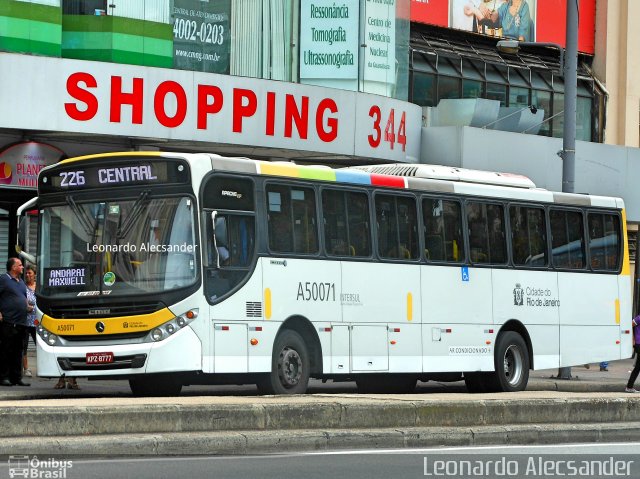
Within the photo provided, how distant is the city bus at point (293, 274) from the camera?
18.9 meters

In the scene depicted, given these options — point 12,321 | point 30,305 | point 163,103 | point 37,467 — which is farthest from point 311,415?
point 163,103

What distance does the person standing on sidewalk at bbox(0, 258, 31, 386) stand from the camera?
2188cm

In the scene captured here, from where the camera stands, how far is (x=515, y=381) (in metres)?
24.4

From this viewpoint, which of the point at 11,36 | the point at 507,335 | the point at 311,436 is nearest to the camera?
the point at 311,436

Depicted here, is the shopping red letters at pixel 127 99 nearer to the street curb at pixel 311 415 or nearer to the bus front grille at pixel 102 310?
the bus front grille at pixel 102 310

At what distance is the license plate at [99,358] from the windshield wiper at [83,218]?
5.01ft

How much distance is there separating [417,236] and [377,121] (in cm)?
1107

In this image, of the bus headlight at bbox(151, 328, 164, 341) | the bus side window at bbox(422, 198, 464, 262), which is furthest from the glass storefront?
the bus headlight at bbox(151, 328, 164, 341)

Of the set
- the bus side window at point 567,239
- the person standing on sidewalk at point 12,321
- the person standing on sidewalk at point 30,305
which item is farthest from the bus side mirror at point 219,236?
the bus side window at point 567,239

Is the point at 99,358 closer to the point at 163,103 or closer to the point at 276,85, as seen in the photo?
the point at 163,103

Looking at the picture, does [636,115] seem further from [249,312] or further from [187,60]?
[249,312]

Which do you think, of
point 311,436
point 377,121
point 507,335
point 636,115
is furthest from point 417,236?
point 636,115

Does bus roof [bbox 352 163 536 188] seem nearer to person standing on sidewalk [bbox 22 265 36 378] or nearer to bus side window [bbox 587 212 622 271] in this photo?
bus side window [bbox 587 212 622 271]

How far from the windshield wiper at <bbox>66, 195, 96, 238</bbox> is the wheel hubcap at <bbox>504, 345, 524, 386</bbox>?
7767 millimetres
